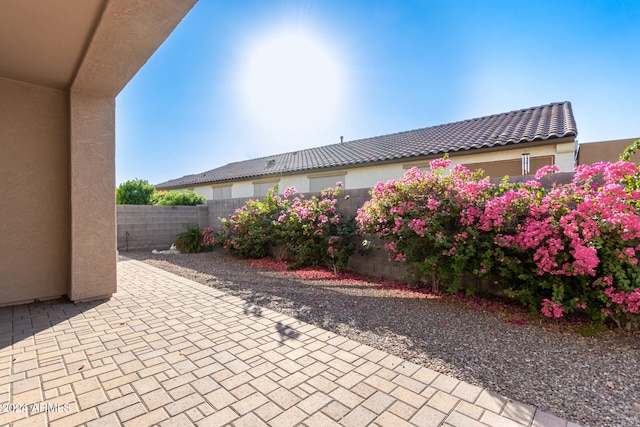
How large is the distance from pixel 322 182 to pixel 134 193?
8227 millimetres

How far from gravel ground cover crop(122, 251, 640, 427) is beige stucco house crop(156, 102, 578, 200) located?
19.8 ft

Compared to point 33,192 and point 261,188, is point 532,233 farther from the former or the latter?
point 261,188

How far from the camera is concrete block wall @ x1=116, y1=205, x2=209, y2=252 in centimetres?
1051

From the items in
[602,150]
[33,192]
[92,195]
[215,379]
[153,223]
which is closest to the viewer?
[215,379]

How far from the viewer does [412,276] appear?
5617 mm

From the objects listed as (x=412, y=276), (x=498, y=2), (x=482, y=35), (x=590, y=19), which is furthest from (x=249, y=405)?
(x=590, y=19)

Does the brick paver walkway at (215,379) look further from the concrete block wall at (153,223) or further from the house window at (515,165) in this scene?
the house window at (515,165)

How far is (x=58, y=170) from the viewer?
4.59 metres

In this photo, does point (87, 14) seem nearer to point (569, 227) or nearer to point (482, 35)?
point (569, 227)

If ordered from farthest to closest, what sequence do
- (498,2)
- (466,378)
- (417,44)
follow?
(417,44) → (498,2) → (466,378)

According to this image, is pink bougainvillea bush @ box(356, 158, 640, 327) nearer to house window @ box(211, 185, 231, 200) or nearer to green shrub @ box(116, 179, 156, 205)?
green shrub @ box(116, 179, 156, 205)

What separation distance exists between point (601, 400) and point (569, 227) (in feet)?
6.24

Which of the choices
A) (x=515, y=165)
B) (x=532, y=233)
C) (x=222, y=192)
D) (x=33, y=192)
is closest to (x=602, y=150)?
(x=515, y=165)

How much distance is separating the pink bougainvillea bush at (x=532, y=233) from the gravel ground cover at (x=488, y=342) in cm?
38
